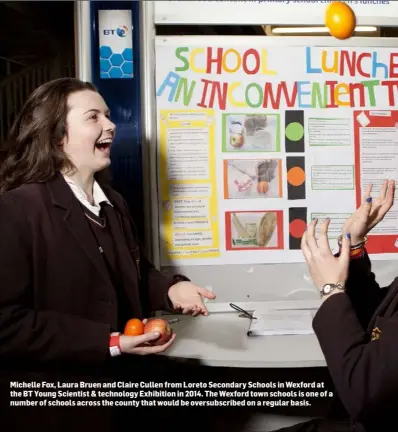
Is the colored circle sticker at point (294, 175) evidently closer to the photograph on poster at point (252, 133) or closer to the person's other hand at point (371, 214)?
the photograph on poster at point (252, 133)

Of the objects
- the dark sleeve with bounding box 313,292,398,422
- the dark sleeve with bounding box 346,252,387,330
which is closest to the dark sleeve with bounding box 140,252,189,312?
the dark sleeve with bounding box 346,252,387,330

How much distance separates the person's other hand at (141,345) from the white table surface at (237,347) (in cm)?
6

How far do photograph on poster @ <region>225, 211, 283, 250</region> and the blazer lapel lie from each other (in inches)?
21.1

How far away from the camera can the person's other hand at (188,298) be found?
1245 mm

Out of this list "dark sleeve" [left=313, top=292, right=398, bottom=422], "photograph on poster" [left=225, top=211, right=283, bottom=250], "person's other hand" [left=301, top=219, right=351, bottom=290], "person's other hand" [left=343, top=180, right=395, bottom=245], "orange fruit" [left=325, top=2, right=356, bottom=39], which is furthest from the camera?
"photograph on poster" [left=225, top=211, right=283, bottom=250]

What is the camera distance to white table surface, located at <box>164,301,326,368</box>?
1.15m

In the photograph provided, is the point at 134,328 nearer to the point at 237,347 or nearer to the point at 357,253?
the point at 237,347

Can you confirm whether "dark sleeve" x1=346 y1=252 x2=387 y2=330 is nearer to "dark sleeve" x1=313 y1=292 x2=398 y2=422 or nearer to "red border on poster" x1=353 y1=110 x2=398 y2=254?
"dark sleeve" x1=313 y1=292 x2=398 y2=422

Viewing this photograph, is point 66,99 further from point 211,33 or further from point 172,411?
point 172,411

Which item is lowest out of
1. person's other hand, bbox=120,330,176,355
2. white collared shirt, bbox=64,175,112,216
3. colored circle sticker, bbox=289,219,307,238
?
person's other hand, bbox=120,330,176,355

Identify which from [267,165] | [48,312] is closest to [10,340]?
[48,312]

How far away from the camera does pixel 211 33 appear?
5.00ft

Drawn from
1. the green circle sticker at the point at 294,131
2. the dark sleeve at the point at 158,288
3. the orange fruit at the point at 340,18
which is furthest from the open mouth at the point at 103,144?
the orange fruit at the point at 340,18

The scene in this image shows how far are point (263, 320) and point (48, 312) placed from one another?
60cm
